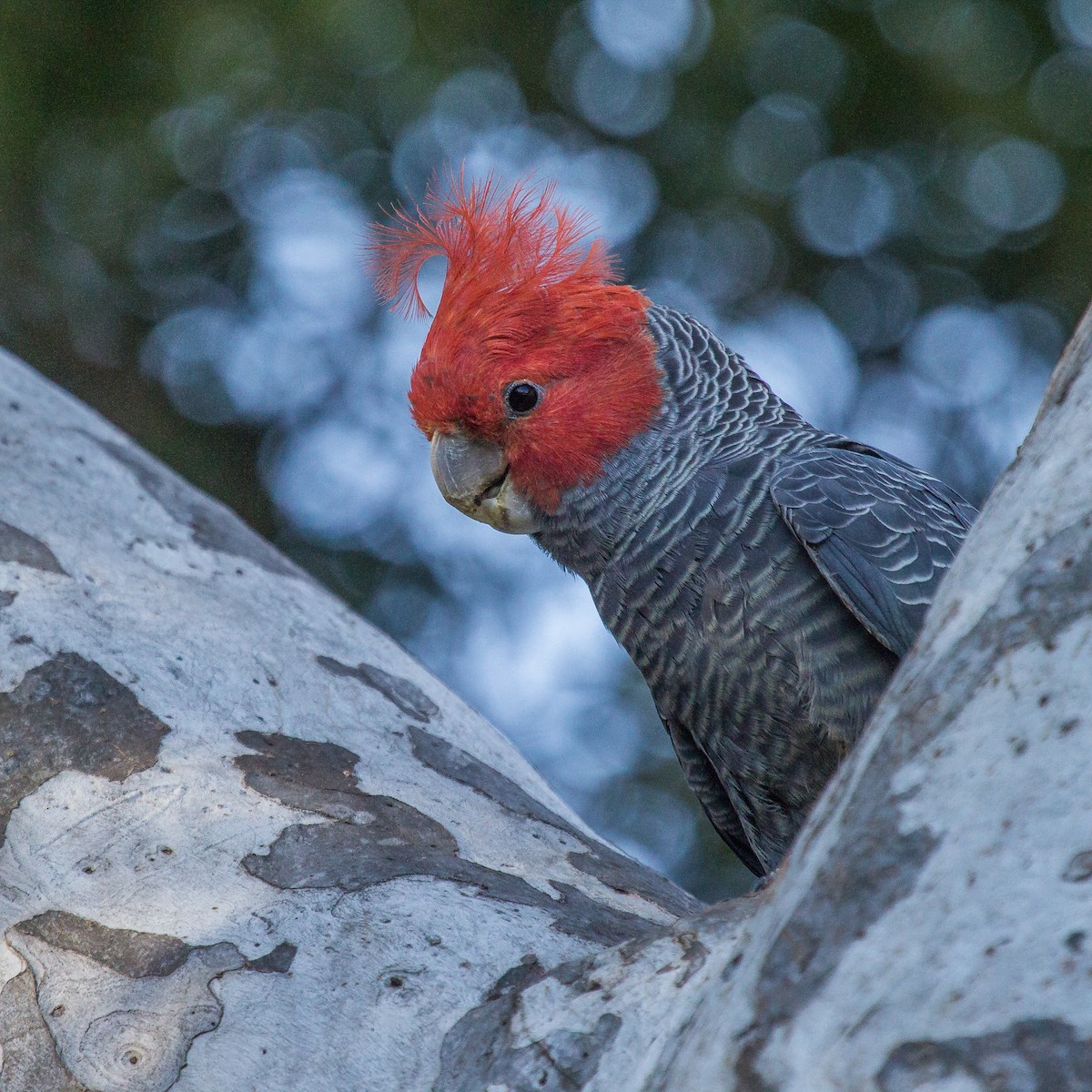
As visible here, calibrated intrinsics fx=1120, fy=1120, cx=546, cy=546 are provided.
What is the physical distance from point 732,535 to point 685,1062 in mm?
1880

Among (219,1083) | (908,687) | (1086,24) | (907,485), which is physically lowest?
(219,1083)

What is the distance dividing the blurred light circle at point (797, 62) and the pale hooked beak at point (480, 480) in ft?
17.9

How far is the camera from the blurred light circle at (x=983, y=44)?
739 cm

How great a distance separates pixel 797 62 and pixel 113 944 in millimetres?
7472

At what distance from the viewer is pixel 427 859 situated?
2633 millimetres

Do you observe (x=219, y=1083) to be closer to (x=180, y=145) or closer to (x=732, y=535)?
(x=732, y=535)

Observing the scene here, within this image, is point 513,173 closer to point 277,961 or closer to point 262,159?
point 262,159

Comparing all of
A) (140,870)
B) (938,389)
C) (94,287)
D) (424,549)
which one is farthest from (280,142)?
(140,870)

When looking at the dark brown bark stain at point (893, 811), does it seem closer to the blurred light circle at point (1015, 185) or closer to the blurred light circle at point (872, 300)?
the blurred light circle at point (1015, 185)

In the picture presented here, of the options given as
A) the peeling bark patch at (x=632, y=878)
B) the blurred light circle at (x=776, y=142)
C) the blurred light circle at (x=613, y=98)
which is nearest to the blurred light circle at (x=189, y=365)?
the blurred light circle at (x=613, y=98)

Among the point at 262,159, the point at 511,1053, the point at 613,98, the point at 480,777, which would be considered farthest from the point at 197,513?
the point at 613,98

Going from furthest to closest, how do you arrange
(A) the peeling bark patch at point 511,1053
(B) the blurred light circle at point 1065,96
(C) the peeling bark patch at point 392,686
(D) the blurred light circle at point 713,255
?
(D) the blurred light circle at point 713,255 < (B) the blurred light circle at point 1065,96 < (C) the peeling bark patch at point 392,686 < (A) the peeling bark patch at point 511,1053

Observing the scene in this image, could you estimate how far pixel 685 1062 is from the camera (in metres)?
1.55

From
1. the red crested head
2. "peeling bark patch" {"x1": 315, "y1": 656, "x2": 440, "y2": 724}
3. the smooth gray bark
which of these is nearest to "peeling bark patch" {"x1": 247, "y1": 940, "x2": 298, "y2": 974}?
the smooth gray bark
